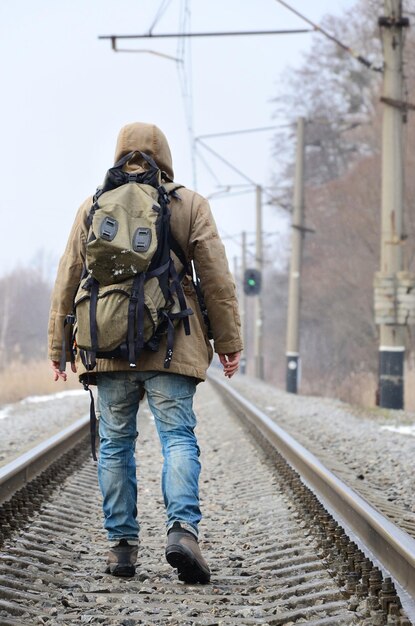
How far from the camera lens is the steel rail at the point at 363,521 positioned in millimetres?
3635

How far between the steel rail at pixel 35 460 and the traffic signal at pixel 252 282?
2267 cm

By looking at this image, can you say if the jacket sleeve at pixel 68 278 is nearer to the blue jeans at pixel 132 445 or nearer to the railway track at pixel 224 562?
the blue jeans at pixel 132 445

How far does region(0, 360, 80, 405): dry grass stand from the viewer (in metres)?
18.7

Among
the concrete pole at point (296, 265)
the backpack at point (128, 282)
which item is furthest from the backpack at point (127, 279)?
the concrete pole at point (296, 265)

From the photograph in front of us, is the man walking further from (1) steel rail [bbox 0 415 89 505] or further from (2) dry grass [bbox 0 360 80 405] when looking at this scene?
(2) dry grass [bbox 0 360 80 405]

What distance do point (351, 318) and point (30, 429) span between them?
2573 cm

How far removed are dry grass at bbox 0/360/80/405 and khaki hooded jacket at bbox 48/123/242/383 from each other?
1347 centimetres

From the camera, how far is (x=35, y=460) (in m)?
6.68

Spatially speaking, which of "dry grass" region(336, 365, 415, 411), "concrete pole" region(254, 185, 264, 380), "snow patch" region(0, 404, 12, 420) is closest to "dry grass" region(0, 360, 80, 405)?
"snow patch" region(0, 404, 12, 420)

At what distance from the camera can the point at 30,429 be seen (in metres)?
10.8

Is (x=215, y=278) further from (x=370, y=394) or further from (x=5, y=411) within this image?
(x=370, y=394)

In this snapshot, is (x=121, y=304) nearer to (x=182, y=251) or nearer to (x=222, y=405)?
(x=182, y=251)

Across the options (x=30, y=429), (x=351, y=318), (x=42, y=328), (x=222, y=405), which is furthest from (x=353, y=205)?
(x=42, y=328)

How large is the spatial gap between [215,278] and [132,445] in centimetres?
79
